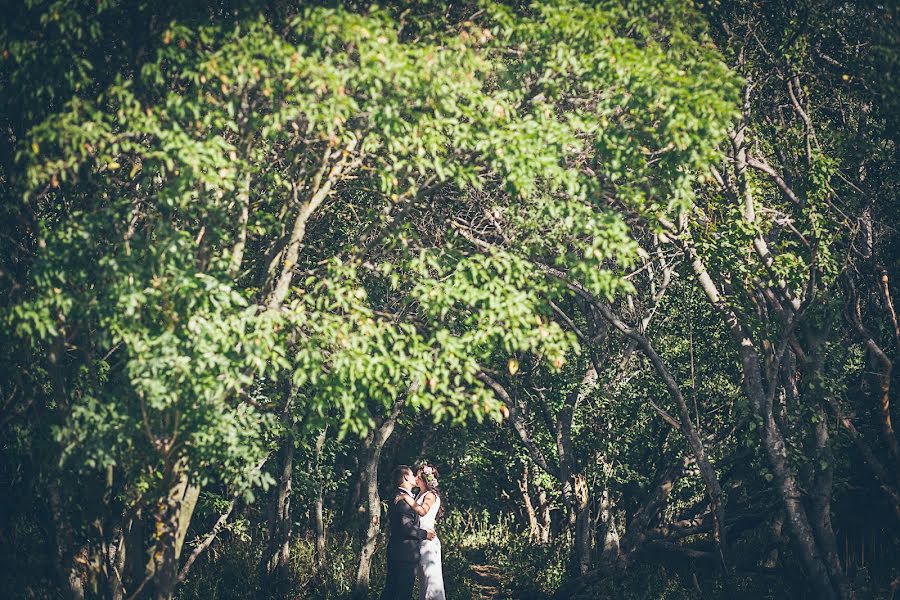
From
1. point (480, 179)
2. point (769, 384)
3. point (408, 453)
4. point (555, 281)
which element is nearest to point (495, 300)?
point (555, 281)

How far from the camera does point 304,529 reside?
18172mm

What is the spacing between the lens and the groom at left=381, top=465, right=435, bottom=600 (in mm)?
11953

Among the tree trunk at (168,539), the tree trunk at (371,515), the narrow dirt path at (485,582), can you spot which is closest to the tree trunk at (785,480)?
the tree trunk at (371,515)

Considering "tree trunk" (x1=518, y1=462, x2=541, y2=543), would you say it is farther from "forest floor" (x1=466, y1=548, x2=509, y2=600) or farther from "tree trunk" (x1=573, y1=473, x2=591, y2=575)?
"tree trunk" (x1=573, y1=473, x2=591, y2=575)

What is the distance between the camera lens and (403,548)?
12008mm

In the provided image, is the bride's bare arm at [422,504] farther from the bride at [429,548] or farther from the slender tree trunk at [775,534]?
the slender tree trunk at [775,534]

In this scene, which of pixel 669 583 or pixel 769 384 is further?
pixel 669 583

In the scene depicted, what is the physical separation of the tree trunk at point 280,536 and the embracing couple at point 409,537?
2.65 m

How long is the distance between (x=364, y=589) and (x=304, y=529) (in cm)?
445

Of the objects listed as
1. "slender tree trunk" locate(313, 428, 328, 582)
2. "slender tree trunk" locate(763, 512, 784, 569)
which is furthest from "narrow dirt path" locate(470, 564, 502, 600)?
"slender tree trunk" locate(763, 512, 784, 569)

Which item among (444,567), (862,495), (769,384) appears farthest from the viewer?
(444,567)

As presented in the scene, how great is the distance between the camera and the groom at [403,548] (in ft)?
39.2

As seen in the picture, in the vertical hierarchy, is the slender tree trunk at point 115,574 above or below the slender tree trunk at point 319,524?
below

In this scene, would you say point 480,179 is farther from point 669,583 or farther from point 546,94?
point 669,583
